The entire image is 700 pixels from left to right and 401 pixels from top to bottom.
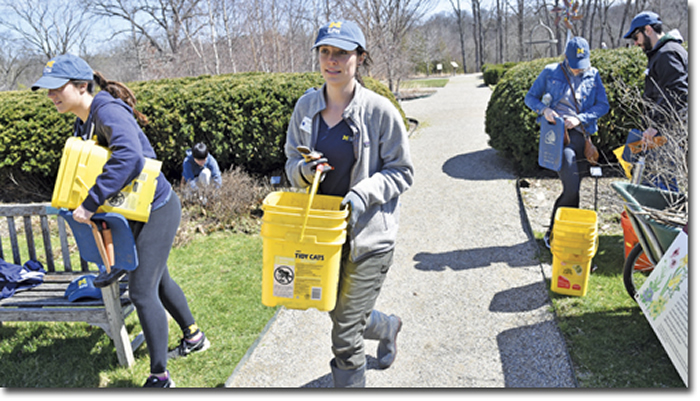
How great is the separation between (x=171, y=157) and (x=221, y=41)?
940 cm

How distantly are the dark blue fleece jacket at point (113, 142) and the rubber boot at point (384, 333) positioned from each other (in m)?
1.52

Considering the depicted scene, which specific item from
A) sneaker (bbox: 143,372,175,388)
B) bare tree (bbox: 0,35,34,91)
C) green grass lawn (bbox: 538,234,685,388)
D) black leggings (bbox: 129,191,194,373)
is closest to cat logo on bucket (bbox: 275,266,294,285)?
black leggings (bbox: 129,191,194,373)

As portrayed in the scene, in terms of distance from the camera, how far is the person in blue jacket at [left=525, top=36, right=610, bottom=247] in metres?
4.81

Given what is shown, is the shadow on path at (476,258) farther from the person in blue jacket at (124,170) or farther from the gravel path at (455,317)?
the person in blue jacket at (124,170)

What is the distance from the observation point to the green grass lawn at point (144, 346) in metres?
3.52

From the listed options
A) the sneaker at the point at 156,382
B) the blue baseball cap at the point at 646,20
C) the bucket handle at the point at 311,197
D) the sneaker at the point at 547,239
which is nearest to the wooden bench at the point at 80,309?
the sneaker at the point at 156,382

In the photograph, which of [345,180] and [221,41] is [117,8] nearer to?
[221,41]

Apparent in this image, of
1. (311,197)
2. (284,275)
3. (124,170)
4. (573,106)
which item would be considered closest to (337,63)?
(311,197)

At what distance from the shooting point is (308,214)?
8.09 feet

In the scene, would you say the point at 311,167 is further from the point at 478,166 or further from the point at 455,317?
the point at 478,166

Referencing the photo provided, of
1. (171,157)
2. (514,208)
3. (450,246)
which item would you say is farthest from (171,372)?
(171,157)

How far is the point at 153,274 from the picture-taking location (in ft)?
10.2

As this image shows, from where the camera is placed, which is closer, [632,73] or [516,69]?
[632,73]

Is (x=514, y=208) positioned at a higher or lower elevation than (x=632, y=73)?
lower
